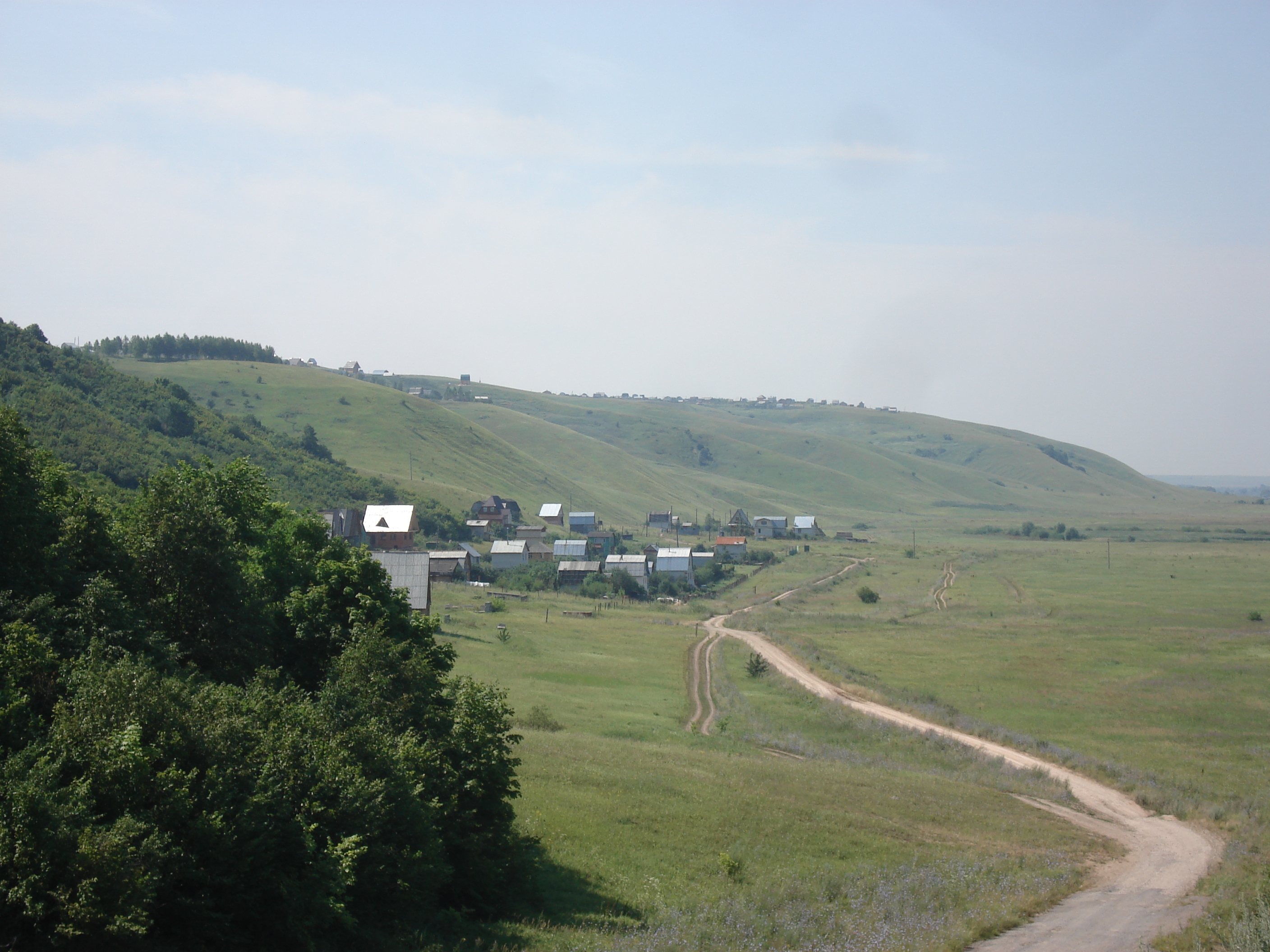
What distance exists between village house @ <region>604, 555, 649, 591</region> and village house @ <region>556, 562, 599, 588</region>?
1.60 meters

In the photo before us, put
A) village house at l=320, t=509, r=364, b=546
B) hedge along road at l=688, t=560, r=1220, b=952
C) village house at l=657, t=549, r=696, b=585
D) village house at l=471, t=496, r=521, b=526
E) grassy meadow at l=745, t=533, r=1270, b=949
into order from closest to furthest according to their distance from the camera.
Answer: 1. hedge along road at l=688, t=560, r=1220, b=952
2. grassy meadow at l=745, t=533, r=1270, b=949
3. village house at l=320, t=509, r=364, b=546
4. village house at l=657, t=549, r=696, b=585
5. village house at l=471, t=496, r=521, b=526

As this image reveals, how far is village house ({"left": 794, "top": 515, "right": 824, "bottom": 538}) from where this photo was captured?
172 metres

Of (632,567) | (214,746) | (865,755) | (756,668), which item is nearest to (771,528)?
(632,567)

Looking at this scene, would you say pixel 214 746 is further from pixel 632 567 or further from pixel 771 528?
pixel 771 528

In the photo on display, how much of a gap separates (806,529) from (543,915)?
16086 cm

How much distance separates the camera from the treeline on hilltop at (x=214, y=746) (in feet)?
37.7

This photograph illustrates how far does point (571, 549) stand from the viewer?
118500 mm

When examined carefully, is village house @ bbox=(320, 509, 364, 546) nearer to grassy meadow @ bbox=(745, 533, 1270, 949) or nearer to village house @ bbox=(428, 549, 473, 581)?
village house @ bbox=(428, 549, 473, 581)

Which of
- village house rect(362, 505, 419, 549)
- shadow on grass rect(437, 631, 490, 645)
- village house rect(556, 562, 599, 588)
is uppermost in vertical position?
village house rect(362, 505, 419, 549)

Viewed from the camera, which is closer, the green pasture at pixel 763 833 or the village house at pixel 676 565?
the green pasture at pixel 763 833

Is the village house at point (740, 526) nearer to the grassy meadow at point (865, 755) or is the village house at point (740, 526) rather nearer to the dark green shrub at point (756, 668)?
the grassy meadow at point (865, 755)

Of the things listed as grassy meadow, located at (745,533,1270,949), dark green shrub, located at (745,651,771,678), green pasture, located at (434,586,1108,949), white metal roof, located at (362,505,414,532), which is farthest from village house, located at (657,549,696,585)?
green pasture, located at (434,586,1108,949)

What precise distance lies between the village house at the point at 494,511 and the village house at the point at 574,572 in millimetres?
31687

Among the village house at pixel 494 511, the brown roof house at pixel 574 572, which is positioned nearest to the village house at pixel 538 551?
the brown roof house at pixel 574 572
